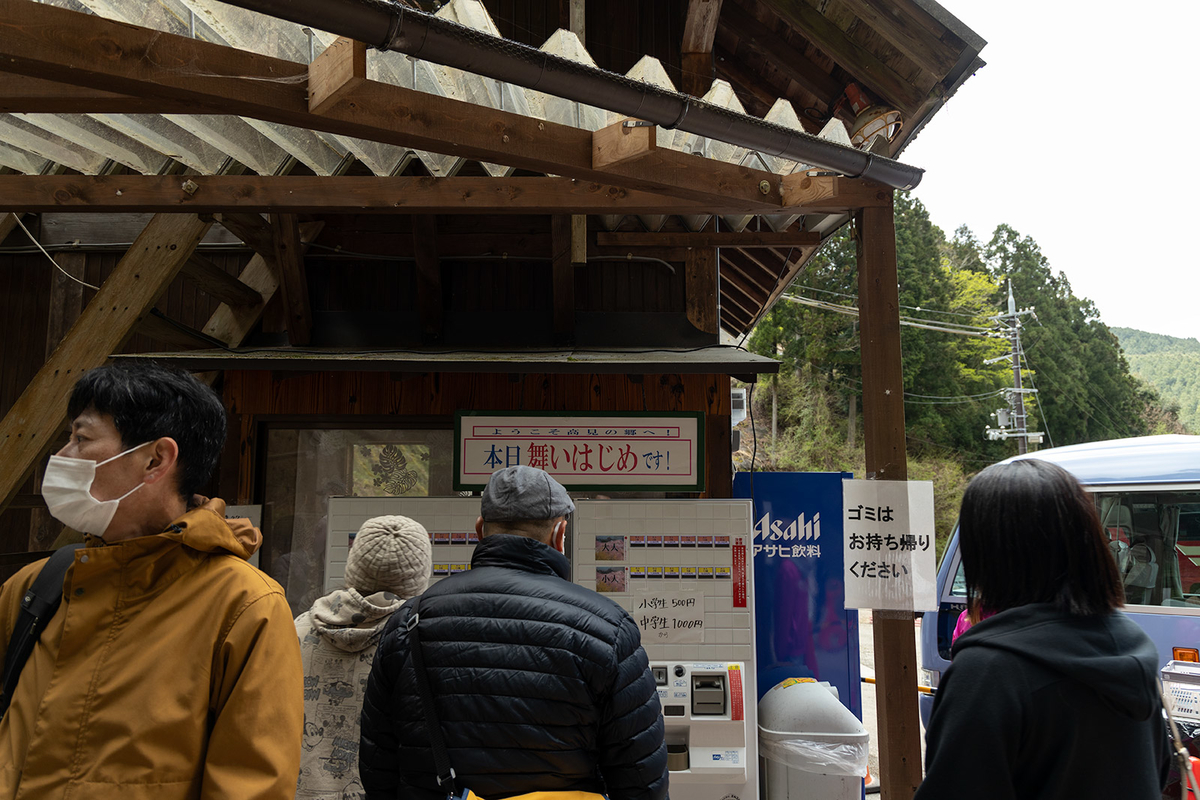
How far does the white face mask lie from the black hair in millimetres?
74

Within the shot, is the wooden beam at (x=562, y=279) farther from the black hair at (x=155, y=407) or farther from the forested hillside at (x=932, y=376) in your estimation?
the forested hillside at (x=932, y=376)

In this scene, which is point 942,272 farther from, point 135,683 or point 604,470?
point 135,683

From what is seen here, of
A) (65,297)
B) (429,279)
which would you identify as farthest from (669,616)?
(65,297)

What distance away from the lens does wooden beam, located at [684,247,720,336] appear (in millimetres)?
5832

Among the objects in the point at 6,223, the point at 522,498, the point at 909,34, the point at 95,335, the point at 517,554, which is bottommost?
the point at 517,554

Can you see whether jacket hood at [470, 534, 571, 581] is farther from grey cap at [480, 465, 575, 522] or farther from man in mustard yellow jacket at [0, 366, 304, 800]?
Answer: man in mustard yellow jacket at [0, 366, 304, 800]

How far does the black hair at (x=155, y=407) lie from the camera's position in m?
1.65

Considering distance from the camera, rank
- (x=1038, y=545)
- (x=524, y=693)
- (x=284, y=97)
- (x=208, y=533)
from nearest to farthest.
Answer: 1. (x=1038, y=545)
2. (x=208, y=533)
3. (x=524, y=693)
4. (x=284, y=97)

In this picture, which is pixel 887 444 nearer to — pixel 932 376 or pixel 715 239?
pixel 715 239

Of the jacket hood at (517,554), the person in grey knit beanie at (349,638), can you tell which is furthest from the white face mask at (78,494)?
the person in grey knit beanie at (349,638)

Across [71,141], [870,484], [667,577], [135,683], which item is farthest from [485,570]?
[71,141]

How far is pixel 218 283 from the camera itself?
213 inches

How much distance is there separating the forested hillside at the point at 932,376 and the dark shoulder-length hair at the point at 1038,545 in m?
30.5

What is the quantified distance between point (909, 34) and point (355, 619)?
4.45 m
